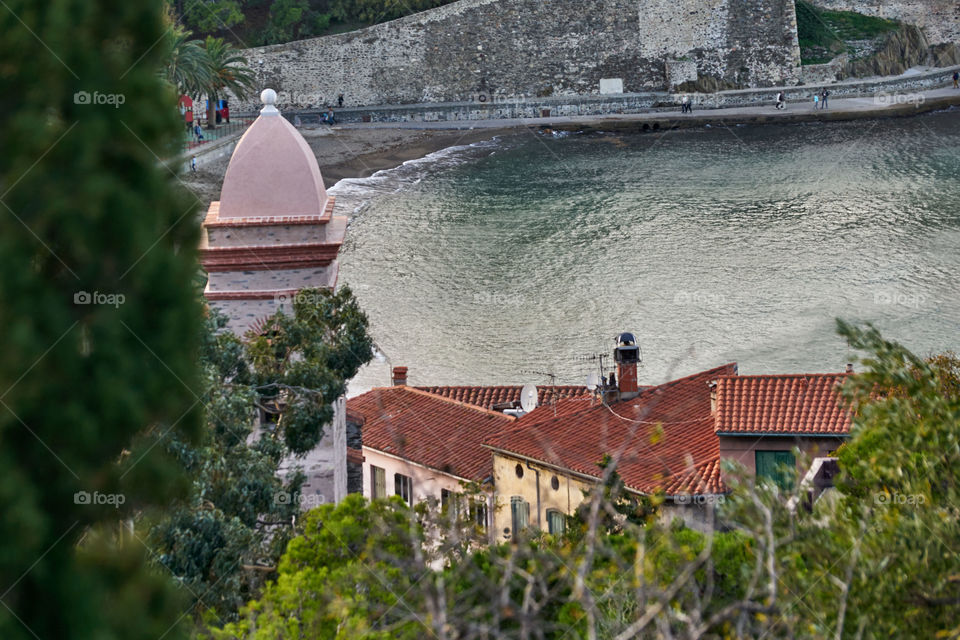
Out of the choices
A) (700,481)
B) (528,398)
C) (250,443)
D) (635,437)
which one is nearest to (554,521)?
(635,437)

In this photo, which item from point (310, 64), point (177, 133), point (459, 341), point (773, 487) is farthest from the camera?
point (310, 64)

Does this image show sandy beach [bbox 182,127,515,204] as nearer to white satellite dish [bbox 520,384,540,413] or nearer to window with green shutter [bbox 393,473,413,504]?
white satellite dish [bbox 520,384,540,413]

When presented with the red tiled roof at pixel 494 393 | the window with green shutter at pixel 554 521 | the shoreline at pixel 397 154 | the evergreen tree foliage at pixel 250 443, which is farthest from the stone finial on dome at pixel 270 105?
the shoreline at pixel 397 154

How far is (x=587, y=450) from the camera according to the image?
48.2ft

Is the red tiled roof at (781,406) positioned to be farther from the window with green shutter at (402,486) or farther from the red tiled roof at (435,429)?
the window with green shutter at (402,486)

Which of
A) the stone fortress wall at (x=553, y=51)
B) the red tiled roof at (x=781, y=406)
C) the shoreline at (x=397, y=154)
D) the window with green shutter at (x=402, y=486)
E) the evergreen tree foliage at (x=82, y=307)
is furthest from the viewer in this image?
the stone fortress wall at (x=553, y=51)

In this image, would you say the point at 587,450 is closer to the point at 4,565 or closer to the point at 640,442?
the point at 640,442

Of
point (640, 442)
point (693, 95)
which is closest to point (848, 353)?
point (640, 442)

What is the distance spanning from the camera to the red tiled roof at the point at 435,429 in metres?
15.9

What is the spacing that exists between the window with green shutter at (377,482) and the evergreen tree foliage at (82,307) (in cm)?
1262

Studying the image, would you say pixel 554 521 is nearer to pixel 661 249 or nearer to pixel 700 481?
pixel 700 481

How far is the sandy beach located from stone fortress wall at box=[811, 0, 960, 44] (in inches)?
607

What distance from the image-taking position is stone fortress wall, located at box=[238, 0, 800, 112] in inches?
1971

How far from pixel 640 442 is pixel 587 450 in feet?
2.09
